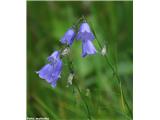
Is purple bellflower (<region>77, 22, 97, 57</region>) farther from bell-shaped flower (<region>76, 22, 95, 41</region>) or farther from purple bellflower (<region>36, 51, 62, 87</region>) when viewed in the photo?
purple bellflower (<region>36, 51, 62, 87</region>)

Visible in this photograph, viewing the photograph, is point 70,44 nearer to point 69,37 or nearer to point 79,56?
point 69,37

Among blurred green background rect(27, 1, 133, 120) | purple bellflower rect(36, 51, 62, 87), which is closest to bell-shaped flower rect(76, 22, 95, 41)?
purple bellflower rect(36, 51, 62, 87)

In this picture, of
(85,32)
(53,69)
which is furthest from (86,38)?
(53,69)

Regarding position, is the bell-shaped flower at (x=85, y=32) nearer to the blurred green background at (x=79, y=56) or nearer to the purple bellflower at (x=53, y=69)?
the purple bellflower at (x=53, y=69)

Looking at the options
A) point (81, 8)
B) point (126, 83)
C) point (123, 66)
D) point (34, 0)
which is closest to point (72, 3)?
point (81, 8)

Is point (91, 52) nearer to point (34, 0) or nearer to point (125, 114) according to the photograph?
point (125, 114)

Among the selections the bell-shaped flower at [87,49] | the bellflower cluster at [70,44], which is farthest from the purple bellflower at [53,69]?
the bell-shaped flower at [87,49]

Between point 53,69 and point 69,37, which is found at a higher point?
point 69,37
